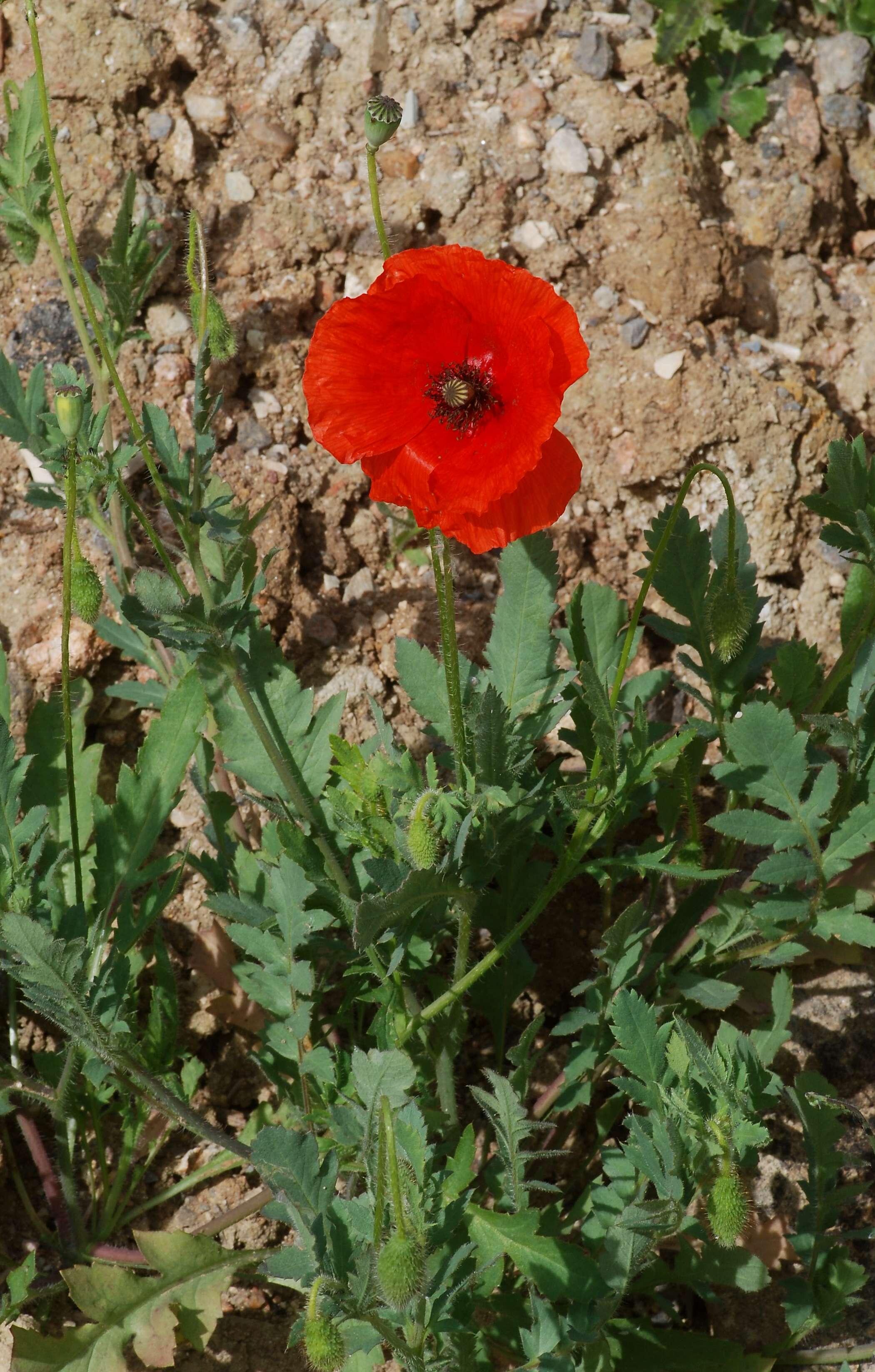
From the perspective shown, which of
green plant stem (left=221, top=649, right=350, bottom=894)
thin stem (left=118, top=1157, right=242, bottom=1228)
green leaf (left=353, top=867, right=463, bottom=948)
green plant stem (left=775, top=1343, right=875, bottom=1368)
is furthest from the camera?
thin stem (left=118, top=1157, right=242, bottom=1228)

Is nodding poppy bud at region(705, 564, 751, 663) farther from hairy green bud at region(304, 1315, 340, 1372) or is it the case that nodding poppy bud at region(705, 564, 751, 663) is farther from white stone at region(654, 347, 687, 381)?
hairy green bud at region(304, 1315, 340, 1372)

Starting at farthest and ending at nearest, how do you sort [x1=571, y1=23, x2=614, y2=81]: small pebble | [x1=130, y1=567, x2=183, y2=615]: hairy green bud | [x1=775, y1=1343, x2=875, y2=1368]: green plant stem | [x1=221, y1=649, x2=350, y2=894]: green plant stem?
[x1=571, y1=23, x2=614, y2=81]: small pebble
[x1=775, y1=1343, x2=875, y2=1368]: green plant stem
[x1=221, y1=649, x2=350, y2=894]: green plant stem
[x1=130, y1=567, x2=183, y2=615]: hairy green bud

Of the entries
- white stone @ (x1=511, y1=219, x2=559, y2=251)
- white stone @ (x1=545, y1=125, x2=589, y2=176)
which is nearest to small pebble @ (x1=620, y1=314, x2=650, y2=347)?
white stone @ (x1=511, y1=219, x2=559, y2=251)

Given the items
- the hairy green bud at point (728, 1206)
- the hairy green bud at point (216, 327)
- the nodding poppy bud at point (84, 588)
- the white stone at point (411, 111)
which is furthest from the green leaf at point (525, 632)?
the white stone at point (411, 111)

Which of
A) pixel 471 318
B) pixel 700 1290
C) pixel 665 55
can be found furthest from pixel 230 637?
pixel 665 55

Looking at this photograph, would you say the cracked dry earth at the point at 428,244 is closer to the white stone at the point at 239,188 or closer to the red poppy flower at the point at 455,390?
the white stone at the point at 239,188

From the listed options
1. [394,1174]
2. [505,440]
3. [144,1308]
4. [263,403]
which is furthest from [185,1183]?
[263,403]
